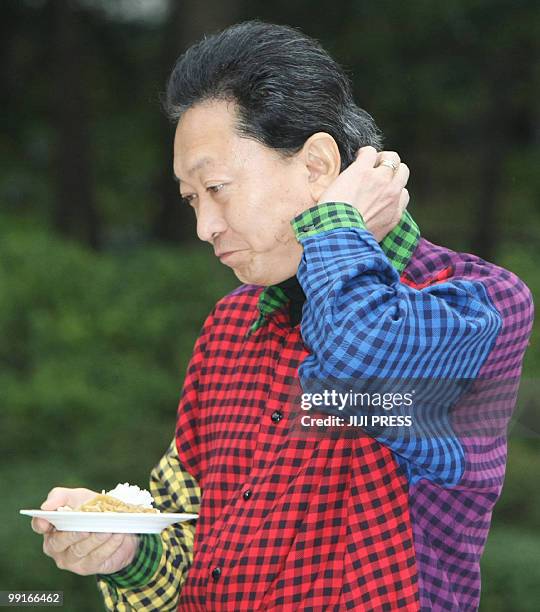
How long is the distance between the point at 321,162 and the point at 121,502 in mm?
687

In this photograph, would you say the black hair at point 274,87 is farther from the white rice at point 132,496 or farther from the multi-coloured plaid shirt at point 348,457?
the white rice at point 132,496

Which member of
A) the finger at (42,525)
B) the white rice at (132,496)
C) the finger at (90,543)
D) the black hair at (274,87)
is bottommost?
the finger at (90,543)

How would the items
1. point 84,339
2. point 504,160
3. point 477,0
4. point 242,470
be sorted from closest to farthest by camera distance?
point 242,470 < point 84,339 < point 477,0 < point 504,160

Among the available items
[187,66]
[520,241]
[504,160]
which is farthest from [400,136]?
[187,66]

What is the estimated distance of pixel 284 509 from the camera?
1.79 m

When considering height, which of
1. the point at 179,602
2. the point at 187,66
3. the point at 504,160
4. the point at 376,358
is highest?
the point at 504,160

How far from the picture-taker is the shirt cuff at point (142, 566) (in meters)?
1.92

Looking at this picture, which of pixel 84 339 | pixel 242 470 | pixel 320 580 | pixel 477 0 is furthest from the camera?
pixel 477 0

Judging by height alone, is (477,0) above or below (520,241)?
above

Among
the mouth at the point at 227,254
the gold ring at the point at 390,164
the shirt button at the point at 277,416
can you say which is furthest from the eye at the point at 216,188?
the shirt button at the point at 277,416

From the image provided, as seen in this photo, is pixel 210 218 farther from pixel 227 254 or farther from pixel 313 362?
pixel 313 362

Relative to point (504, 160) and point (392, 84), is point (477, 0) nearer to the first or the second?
point (392, 84)

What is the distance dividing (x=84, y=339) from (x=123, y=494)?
4.67m

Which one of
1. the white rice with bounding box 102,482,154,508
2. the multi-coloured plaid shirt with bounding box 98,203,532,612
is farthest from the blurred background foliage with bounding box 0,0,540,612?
the white rice with bounding box 102,482,154,508
